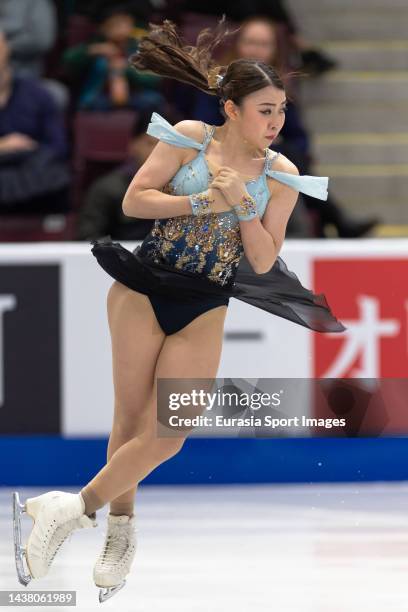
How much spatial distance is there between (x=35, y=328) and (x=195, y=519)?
1.20 metres

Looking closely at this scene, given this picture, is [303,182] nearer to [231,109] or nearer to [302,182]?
[302,182]

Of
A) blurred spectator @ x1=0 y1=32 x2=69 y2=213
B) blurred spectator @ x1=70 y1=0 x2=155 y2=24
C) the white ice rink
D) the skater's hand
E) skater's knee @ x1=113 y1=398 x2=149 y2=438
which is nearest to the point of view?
the skater's hand

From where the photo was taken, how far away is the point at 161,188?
3.80 m

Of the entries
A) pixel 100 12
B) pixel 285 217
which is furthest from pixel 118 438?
pixel 100 12

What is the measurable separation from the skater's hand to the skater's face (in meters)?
0.12

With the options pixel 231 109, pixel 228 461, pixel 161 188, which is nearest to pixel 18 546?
pixel 161 188

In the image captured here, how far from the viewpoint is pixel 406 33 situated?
355 inches

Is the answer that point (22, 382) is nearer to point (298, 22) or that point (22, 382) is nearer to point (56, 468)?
point (56, 468)

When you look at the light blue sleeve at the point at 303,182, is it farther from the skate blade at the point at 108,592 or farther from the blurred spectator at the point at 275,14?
the blurred spectator at the point at 275,14

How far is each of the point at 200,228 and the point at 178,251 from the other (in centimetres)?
9

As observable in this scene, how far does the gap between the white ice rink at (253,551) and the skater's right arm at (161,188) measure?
108cm

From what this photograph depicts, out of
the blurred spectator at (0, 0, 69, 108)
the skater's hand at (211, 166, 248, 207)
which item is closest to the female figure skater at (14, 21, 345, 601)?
the skater's hand at (211, 166, 248, 207)

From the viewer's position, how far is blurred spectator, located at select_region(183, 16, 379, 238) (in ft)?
23.0

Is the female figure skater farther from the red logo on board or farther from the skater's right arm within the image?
the red logo on board
